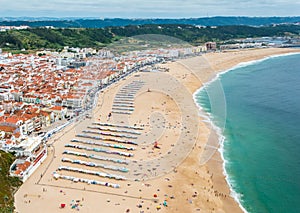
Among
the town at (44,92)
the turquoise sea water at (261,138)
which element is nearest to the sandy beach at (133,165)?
the turquoise sea water at (261,138)

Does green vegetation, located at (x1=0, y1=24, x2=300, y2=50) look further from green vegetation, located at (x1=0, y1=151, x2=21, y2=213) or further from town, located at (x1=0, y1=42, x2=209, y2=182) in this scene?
green vegetation, located at (x1=0, y1=151, x2=21, y2=213)

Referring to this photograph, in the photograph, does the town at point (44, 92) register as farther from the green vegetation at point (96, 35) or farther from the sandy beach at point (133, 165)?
the green vegetation at point (96, 35)

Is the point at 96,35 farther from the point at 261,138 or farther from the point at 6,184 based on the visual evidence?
the point at 6,184

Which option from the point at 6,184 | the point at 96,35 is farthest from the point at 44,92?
the point at 96,35

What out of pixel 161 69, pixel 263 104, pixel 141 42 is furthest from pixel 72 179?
pixel 141 42

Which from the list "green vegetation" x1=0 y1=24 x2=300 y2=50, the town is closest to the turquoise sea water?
the town

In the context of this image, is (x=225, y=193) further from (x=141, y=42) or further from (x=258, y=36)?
(x=258, y=36)

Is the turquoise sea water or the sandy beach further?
the turquoise sea water
